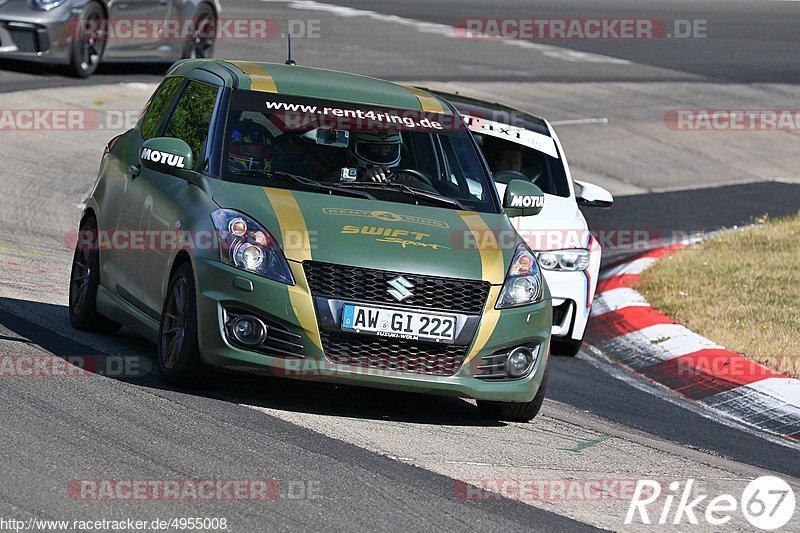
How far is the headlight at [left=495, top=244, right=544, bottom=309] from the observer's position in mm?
7633

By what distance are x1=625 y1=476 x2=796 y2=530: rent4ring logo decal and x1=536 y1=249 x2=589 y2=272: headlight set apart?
11.9 feet

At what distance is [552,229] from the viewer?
34.8 ft

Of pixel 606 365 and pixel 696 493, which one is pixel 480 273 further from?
pixel 606 365

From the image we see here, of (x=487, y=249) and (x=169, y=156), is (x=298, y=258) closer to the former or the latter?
(x=487, y=249)

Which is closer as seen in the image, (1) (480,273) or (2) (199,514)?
(2) (199,514)

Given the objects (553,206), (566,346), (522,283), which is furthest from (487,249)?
(553,206)

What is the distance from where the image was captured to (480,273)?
7.53m

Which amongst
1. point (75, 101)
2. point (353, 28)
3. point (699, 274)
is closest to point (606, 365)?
point (699, 274)

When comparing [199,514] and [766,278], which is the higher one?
[199,514]

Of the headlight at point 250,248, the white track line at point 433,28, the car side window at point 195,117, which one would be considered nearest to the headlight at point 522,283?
the headlight at point 250,248

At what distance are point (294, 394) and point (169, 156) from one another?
4.54ft

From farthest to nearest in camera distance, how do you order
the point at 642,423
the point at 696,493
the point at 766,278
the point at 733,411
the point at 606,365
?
the point at 766,278 < the point at 606,365 < the point at 733,411 < the point at 642,423 < the point at 696,493

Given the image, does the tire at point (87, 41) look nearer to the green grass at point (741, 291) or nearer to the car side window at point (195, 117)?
the green grass at point (741, 291)

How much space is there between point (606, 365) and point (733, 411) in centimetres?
137
